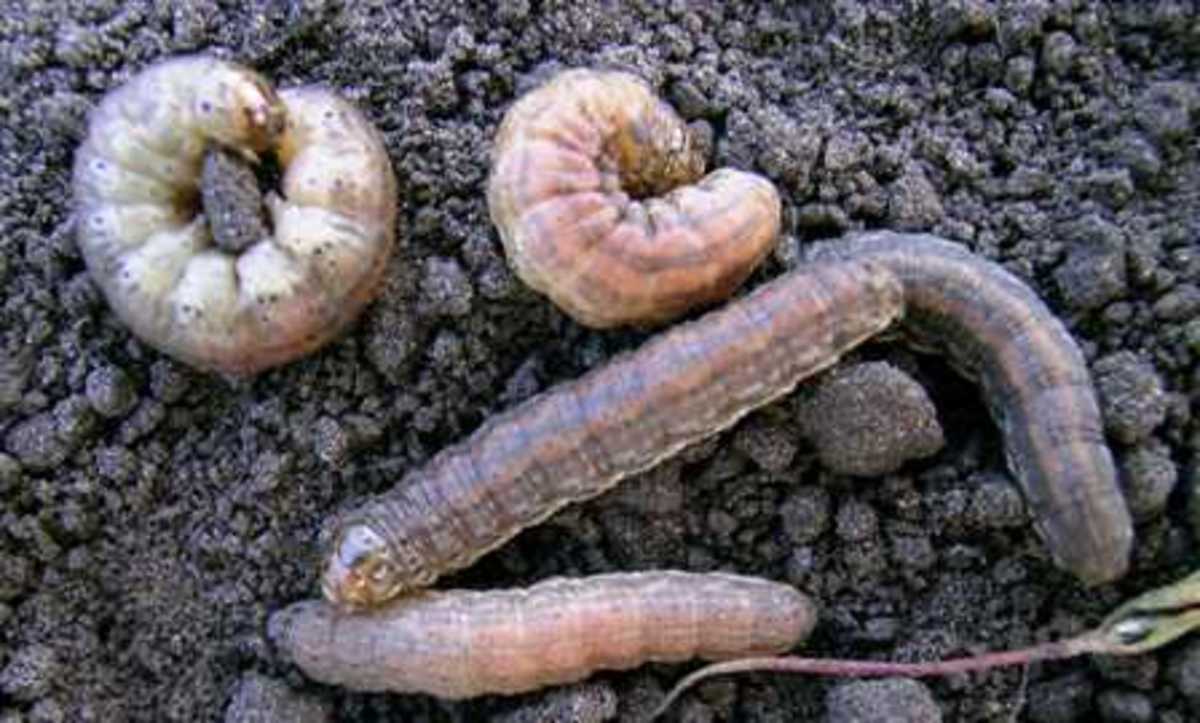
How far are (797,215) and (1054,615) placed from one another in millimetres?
1161

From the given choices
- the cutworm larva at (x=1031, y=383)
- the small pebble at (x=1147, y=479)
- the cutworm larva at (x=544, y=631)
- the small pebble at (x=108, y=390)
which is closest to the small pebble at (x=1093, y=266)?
the cutworm larva at (x=1031, y=383)

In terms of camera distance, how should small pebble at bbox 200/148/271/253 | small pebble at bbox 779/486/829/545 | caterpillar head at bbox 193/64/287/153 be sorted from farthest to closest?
small pebble at bbox 779/486/829/545 → small pebble at bbox 200/148/271/253 → caterpillar head at bbox 193/64/287/153

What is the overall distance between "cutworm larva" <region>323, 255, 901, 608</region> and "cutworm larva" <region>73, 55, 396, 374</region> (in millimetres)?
499

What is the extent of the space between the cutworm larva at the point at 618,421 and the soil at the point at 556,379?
18cm

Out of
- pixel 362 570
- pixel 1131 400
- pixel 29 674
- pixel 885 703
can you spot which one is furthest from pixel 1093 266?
pixel 29 674

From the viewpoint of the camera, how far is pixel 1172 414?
371 centimetres

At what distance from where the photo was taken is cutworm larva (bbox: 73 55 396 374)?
3.61 metres

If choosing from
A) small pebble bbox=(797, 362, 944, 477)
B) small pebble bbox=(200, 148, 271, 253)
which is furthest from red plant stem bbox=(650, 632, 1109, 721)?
small pebble bbox=(200, 148, 271, 253)

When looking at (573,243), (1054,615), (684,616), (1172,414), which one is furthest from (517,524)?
(1172,414)

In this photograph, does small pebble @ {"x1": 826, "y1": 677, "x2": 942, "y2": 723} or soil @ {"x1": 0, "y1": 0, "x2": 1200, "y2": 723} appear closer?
small pebble @ {"x1": 826, "y1": 677, "x2": 942, "y2": 723}

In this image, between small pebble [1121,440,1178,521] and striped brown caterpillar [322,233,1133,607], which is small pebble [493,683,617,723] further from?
small pebble [1121,440,1178,521]

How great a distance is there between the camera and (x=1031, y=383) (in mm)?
3646

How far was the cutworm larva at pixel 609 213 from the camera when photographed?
359 cm

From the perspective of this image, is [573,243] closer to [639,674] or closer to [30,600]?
[639,674]
